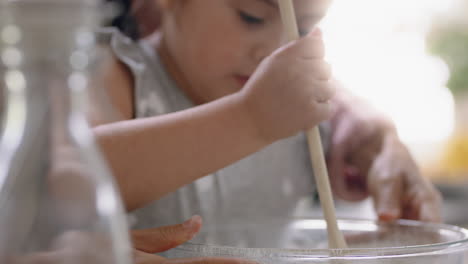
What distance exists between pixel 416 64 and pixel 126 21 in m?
1.67

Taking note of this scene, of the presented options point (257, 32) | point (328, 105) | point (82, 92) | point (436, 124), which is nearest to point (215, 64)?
point (257, 32)

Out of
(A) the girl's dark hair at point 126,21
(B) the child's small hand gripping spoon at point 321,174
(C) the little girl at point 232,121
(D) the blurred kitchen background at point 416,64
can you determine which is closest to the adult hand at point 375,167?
(C) the little girl at point 232,121

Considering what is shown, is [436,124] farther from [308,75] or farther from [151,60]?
[308,75]

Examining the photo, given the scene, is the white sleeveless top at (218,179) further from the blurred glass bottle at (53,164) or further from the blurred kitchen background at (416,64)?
the blurred kitchen background at (416,64)

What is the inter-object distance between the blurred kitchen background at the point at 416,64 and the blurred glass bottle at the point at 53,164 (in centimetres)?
174

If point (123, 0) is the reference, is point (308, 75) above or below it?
below

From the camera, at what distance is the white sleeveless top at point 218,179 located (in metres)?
0.62

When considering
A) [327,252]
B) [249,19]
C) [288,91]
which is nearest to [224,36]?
[249,19]

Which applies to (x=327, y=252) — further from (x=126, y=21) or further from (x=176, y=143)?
(x=126, y=21)

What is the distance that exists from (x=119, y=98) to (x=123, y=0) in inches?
8.1

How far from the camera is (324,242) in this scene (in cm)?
48

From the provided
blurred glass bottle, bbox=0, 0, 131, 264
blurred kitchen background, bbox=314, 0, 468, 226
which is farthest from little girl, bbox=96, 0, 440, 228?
blurred kitchen background, bbox=314, 0, 468, 226

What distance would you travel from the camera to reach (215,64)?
0.57 m

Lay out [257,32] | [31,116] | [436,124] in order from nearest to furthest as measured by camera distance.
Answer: [31,116], [257,32], [436,124]
